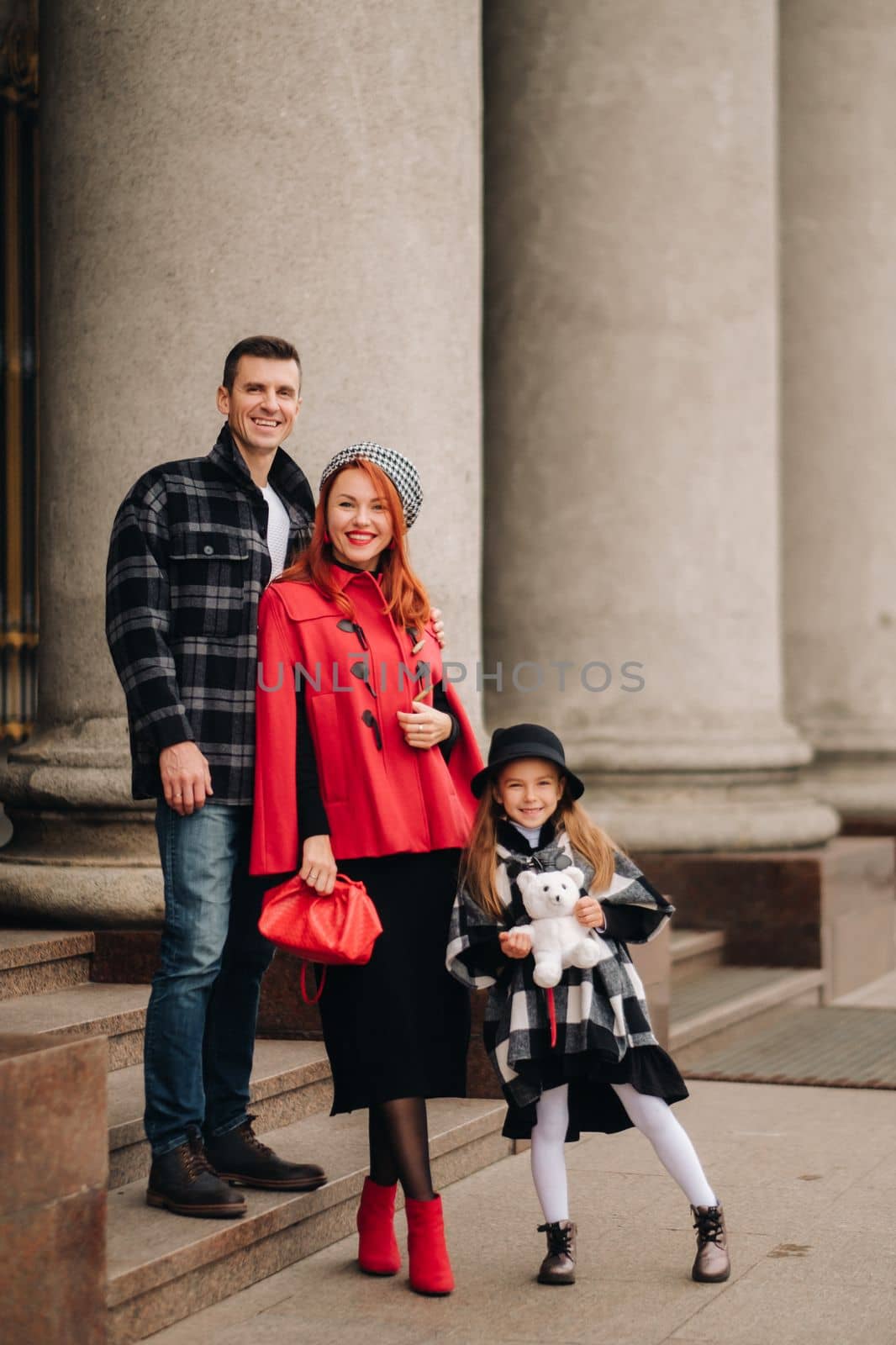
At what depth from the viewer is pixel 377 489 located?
15.5 feet

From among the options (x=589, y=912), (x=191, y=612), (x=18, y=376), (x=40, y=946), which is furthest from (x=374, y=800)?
(x=18, y=376)

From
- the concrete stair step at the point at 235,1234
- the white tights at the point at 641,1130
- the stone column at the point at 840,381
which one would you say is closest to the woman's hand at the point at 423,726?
the white tights at the point at 641,1130

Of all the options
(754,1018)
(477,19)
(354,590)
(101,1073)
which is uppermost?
(477,19)

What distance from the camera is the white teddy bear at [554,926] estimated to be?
471 centimetres

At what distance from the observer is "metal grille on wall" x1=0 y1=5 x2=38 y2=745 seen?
29.6ft

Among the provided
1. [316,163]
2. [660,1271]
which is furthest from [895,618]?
[660,1271]

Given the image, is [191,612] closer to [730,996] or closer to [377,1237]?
[377,1237]

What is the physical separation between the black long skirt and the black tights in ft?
0.12

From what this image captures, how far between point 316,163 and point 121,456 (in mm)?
1235

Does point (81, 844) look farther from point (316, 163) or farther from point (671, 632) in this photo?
point (671, 632)

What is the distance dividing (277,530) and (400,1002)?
52.3 inches

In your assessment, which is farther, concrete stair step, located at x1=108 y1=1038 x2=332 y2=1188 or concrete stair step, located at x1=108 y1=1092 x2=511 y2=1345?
concrete stair step, located at x1=108 y1=1038 x2=332 y2=1188

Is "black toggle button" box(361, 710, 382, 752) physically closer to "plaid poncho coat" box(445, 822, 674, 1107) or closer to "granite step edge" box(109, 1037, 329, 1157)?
"plaid poncho coat" box(445, 822, 674, 1107)

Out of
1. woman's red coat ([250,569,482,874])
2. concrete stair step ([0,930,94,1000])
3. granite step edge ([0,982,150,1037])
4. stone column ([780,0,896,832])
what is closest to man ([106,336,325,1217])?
woman's red coat ([250,569,482,874])
